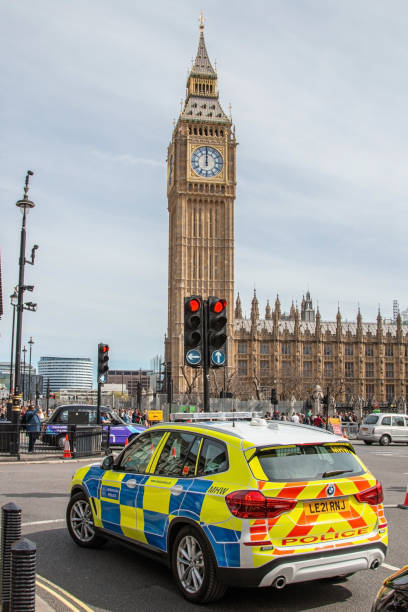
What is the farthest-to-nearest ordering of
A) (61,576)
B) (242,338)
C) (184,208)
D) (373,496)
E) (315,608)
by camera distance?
1. (242,338)
2. (184,208)
3. (61,576)
4. (373,496)
5. (315,608)

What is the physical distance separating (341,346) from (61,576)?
8330 cm

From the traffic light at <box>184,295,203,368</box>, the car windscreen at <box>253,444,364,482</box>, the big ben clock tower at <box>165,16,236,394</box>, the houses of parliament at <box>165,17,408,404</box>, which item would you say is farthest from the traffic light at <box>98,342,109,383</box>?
the big ben clock tower at <box>165,16,236,394</box>

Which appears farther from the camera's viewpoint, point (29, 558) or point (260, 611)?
point (260, 611)

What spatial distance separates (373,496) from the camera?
223 inches

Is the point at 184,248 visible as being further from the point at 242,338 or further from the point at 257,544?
the point at 257,544

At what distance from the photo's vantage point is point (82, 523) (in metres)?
7.30

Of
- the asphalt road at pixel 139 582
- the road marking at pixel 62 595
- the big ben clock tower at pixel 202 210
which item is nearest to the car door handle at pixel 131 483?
the asphalt road at pixel 139 582

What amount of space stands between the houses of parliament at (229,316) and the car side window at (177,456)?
6409 cm

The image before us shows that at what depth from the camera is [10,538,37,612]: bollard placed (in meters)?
4.09

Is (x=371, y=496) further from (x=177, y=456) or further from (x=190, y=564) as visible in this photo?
(x=177, y=456)

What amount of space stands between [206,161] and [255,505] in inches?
2986

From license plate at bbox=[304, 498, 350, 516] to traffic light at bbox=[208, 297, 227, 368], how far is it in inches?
205

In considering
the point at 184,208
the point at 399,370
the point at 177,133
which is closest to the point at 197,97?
the point at 177,133

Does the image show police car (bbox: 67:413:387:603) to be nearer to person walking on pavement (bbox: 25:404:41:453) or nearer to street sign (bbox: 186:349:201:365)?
street sign (bbox: 186:349:201:365)
